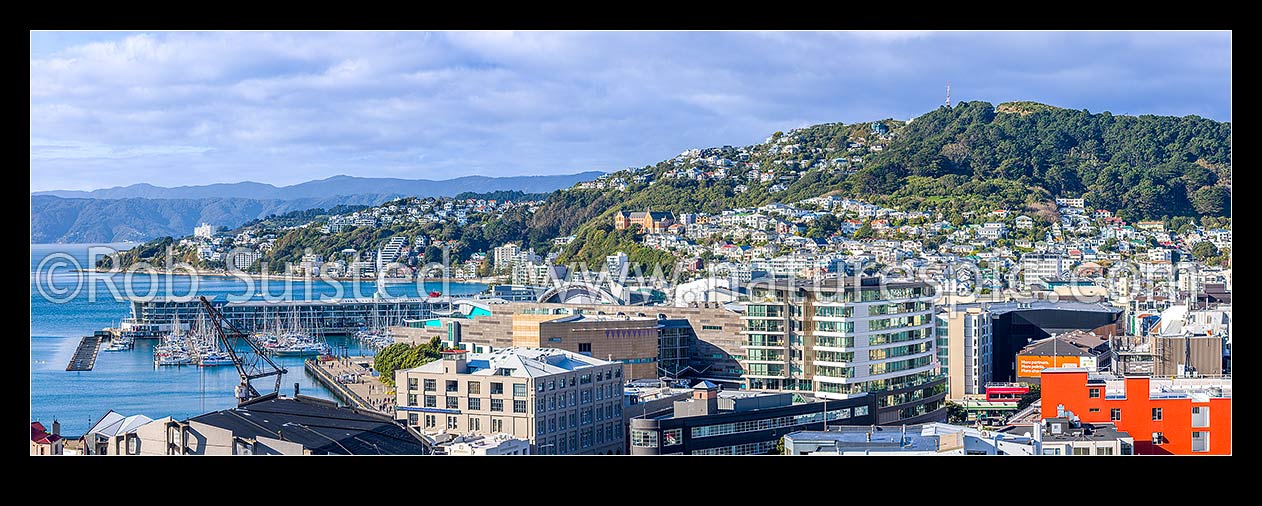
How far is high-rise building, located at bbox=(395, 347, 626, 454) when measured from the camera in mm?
8219

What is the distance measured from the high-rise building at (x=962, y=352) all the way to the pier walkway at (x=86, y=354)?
12.2 m

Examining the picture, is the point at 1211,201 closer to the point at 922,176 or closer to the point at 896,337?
the point at 922,176

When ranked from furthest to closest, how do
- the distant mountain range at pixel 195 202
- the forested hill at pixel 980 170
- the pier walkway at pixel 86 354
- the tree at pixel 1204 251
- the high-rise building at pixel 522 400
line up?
the distant mountain range at pixel 195 202, the forested hill at pixel 980 170, the tree at pixel 1204 251, the pier walkway at pixel 86 354, the high-rise building at pixel 522 400

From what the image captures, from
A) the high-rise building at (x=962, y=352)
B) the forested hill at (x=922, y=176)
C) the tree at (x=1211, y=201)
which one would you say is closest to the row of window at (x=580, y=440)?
the high-rise building at (x=962, y=352)

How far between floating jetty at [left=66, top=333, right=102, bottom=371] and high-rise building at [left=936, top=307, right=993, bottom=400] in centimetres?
1215

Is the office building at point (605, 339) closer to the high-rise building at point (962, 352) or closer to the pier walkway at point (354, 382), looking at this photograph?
the pier walkway at point (354, 382)

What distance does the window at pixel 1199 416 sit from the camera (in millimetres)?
7066

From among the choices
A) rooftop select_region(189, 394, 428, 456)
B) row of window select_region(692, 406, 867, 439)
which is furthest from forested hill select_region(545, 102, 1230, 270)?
rooftop select_region(189, 394, 428, 456)

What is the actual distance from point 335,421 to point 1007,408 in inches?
242

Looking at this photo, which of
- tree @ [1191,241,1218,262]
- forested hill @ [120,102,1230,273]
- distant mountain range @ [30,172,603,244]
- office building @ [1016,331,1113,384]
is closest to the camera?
office building @ [1016,331,1113,384]

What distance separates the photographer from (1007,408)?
1171cm

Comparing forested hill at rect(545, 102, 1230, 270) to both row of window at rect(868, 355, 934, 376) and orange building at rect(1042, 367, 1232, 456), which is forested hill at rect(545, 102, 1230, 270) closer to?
row of window at rect(868, 355, 934, 376)
